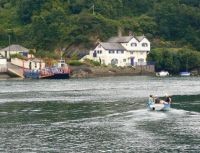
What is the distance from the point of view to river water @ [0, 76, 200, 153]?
43.2 m

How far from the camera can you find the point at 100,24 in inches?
5984

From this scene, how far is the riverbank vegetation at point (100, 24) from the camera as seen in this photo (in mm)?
149625

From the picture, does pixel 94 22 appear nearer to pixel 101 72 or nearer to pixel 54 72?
pixel 101 72

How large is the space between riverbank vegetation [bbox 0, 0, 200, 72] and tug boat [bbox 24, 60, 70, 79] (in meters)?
11.0

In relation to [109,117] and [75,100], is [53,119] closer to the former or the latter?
[109,117]

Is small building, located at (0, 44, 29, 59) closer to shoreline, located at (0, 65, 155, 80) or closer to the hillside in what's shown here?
the hillside

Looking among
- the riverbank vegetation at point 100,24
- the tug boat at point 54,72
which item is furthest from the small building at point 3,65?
the riverbank vegetation at point 100,24

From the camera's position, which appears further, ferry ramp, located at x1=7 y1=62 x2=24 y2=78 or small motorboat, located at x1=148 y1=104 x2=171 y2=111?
ferry ramp, located at x1=7 y1=62 x2=24 y2=78

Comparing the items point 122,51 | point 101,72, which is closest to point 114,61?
point 122,51

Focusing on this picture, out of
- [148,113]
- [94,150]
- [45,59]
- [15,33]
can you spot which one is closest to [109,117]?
[148,113]

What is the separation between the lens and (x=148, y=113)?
62188 millimetres

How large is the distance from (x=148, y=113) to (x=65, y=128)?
13002 millimetres

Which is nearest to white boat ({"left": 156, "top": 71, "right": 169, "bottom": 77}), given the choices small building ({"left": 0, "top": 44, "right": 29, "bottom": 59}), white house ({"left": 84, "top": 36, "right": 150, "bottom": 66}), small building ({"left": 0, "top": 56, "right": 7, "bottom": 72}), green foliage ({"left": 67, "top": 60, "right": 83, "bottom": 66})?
white house ({"left": 84, "top": 36, "right": 150, "bottom": 66})

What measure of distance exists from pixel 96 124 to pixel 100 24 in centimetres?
9939
